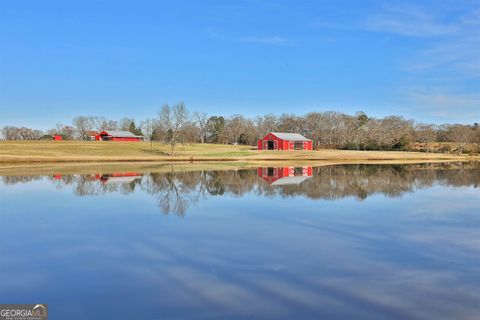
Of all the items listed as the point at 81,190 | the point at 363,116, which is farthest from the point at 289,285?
the point at 363,116

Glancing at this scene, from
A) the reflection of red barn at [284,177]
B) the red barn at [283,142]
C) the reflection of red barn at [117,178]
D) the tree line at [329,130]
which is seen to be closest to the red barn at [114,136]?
the tree line at [329,130]

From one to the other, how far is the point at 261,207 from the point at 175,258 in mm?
8055

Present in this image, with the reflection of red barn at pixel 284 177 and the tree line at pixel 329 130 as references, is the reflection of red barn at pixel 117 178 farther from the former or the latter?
the tree line at pixel 329 130

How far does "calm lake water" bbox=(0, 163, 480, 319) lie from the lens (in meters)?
6.76

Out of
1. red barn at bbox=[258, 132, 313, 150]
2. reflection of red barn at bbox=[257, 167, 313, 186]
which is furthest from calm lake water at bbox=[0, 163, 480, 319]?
red barn at bbox=[258, 132, 313, 150]

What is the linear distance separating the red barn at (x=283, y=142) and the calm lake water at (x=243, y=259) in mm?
72467

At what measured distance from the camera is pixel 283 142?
90.2m

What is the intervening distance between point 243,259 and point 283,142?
268 feet

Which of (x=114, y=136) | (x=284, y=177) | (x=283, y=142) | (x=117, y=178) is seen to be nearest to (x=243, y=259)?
(x=117, y=178)

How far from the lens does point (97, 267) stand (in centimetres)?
876

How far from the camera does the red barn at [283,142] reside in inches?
3558

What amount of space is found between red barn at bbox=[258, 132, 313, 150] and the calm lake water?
238ft

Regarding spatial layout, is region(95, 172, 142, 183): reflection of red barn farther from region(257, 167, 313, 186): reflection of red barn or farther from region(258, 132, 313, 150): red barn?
region(258, 132, 313, 150): red barn

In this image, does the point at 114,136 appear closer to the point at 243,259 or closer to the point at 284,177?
the point at 284,177
